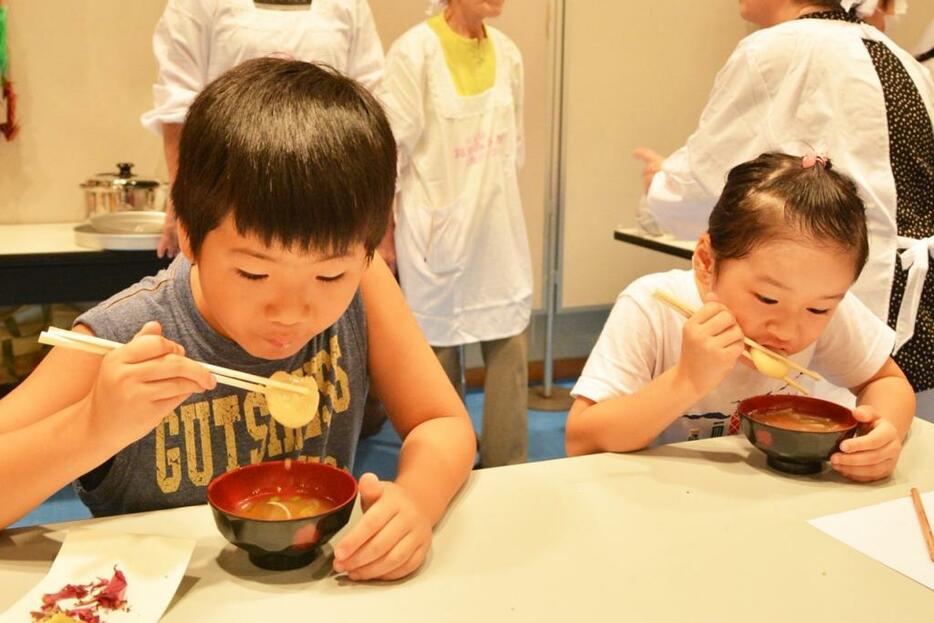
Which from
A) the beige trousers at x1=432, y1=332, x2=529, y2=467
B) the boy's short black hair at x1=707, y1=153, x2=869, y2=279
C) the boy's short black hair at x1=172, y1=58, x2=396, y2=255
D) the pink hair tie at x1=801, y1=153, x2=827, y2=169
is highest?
the boy's short black hair at x1=172, y1=58, x2=396, y2=255

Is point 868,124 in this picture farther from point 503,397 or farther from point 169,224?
point 169,224

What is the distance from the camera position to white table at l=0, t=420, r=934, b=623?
0.82 metres

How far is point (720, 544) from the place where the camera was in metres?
0.96

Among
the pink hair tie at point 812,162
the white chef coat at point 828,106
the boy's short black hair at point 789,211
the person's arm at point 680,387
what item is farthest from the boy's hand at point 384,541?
the white chef coat at point 828,106

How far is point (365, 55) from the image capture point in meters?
2.65

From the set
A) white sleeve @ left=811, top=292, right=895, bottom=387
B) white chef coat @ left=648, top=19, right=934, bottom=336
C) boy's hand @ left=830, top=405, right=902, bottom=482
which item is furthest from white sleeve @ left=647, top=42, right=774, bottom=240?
boy's hand @ left=830, top=405, right=902, bottom=482

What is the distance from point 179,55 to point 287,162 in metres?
1.74

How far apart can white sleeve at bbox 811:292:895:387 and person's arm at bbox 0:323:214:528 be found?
105 centimetres

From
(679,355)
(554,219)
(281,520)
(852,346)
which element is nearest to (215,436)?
(281,520)

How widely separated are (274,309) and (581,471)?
0.46 meters

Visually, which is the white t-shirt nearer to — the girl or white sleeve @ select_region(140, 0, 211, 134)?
the girl

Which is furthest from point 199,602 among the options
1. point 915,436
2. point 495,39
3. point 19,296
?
point 495,39

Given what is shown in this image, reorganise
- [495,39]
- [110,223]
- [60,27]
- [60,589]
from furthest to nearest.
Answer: [60,27], [495,39], [110,223], [60,589]

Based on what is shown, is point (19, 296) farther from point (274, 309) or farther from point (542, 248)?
point (542, 248)
